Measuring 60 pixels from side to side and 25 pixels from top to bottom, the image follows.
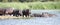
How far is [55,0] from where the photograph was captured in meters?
33.5

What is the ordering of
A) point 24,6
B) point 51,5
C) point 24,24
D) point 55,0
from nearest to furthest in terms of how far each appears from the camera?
point 24,24, point 24,6, point 51,5, point 55,0

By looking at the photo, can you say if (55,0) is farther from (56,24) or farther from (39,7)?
(56,24)

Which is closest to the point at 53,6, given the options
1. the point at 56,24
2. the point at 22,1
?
the point at 22,1

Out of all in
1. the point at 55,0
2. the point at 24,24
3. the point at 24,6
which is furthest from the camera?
the point at 55,0

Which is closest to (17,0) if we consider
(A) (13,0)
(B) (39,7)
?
(A) (13,0)

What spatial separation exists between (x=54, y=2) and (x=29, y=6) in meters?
4.18

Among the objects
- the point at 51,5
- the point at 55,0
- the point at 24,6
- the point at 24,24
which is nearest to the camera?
the point at 24,24

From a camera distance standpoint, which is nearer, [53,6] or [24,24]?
[24,24]

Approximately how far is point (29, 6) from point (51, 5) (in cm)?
311

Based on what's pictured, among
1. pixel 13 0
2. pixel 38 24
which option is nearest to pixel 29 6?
pixel 13 0

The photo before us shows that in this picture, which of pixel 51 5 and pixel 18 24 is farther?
pixel 51 5

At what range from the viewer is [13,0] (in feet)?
112

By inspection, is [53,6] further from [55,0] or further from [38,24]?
[38,24]

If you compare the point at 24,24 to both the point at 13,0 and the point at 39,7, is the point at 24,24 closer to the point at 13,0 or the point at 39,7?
the point at 39,7
